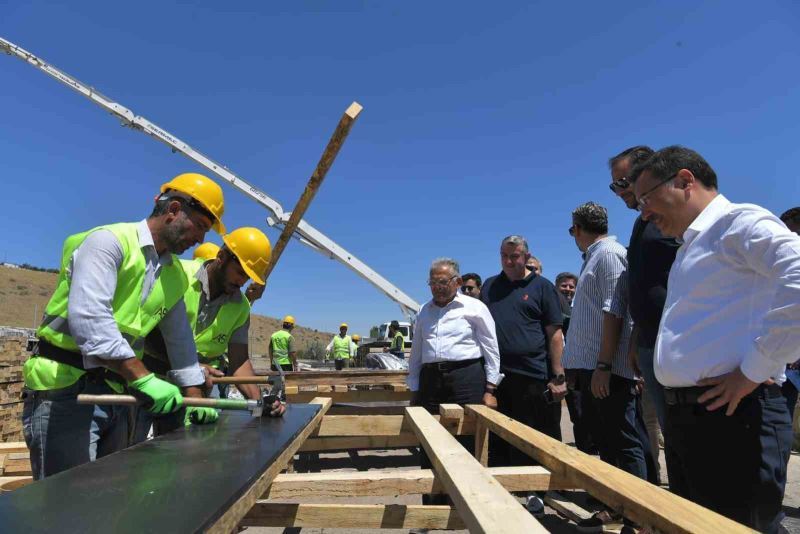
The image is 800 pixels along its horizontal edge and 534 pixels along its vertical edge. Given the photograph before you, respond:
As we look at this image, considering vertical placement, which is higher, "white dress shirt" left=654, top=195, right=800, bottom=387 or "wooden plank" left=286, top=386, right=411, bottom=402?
"white dress shirt" left=654, top=195, right=800, bottom=387

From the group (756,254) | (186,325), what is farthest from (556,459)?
(186,325)

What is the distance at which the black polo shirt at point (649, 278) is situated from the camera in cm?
262

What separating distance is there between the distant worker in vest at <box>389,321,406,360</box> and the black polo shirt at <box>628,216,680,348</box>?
10.2 meters

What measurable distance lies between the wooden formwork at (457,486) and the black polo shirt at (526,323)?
4.17ft

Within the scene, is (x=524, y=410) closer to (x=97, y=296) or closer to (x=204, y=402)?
(x=204, y=402)

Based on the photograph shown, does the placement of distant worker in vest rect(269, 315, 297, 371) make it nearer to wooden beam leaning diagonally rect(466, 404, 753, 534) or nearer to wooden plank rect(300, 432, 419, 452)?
wooden plank rect(300, 432, 419, 452)

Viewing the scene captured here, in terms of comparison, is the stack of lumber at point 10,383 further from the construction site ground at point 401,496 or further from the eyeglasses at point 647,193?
the eyeglasses at point 647,193

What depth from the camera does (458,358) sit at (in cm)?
387

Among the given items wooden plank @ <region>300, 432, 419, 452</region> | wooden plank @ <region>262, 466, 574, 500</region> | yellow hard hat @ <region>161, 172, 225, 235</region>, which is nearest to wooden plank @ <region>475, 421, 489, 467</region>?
wooden plank @ <region>300, 432, 419, 452</region>

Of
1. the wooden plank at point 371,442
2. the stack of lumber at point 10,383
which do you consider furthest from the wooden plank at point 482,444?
the stack of lumber at point 10,383

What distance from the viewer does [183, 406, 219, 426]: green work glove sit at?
2.78 meters

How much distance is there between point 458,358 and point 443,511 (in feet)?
6.14

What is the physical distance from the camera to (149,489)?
1.41m

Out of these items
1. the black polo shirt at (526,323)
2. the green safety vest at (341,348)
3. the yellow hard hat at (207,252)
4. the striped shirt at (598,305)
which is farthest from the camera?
the green safety vest at (341,348)
